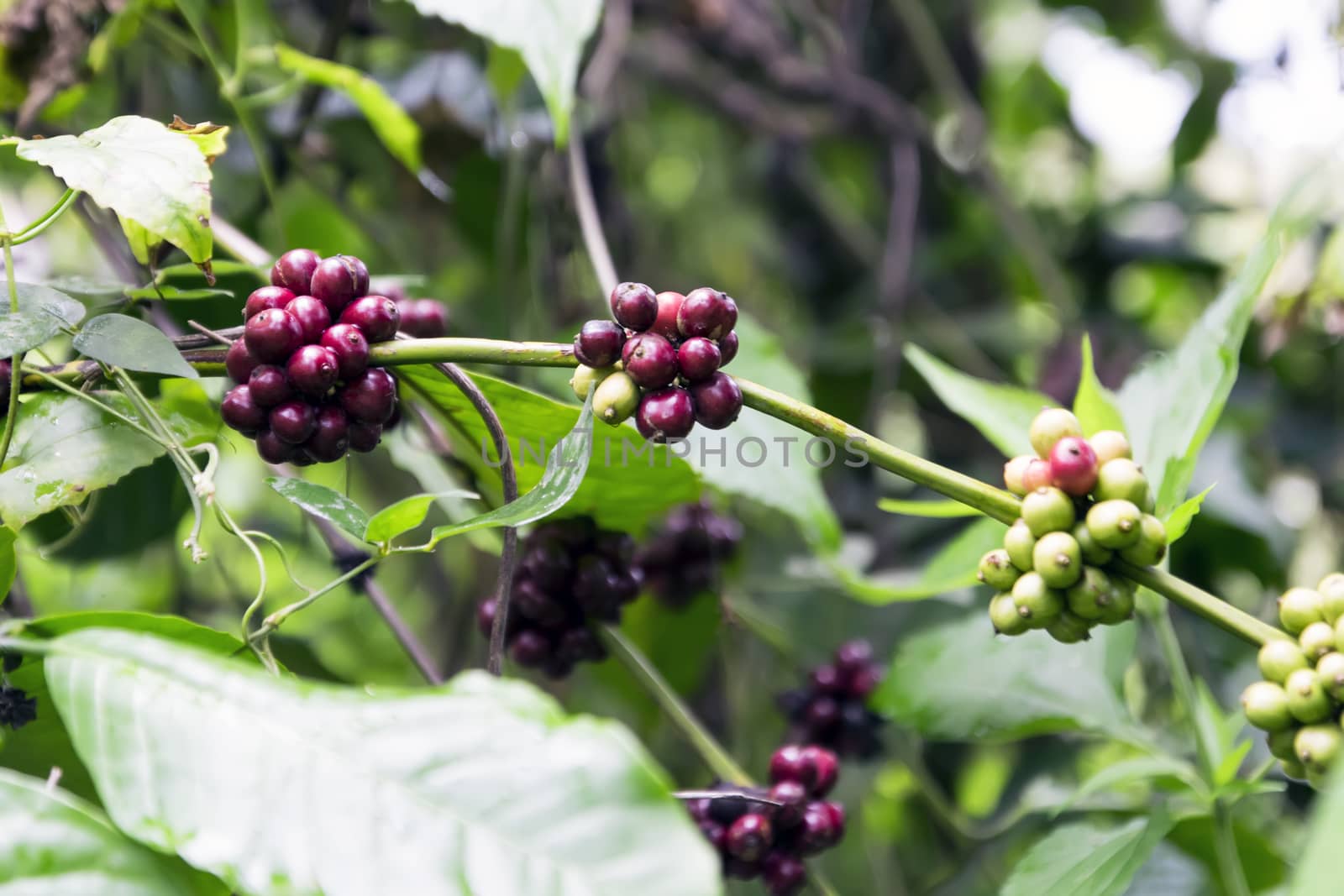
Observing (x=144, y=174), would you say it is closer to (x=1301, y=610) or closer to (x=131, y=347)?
(x=131, y=347)

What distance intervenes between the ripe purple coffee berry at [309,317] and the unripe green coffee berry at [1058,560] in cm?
41

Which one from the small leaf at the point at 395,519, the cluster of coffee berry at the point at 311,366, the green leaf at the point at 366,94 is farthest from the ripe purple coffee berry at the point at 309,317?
the green leaf at the point at 366,94

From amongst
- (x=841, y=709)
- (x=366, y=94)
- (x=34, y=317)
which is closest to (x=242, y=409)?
(x=34, y=317)

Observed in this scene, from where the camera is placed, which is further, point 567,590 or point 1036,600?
point 567,590

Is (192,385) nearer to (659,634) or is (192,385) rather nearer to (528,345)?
(528,345)

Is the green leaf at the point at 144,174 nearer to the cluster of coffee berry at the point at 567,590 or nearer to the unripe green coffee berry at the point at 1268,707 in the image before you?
the cluster of coffee berry at the point at 567,590

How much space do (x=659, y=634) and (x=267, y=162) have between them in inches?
27.7

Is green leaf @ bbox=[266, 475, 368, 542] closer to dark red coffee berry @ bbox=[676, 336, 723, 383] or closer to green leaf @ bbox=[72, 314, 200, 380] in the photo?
green leaf @ bbox=[72, 314, 200, 380]

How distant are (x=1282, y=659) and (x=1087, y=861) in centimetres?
21

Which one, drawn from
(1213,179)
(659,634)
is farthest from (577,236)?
(1213,179)

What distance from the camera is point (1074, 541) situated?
0.59m

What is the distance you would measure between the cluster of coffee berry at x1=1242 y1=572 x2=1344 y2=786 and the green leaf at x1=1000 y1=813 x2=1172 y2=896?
4.7 inches

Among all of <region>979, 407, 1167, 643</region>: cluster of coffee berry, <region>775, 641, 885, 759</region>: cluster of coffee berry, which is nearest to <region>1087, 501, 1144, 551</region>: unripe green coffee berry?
<region>979, 407, 1167, 643</region>: cluster of coffee berry

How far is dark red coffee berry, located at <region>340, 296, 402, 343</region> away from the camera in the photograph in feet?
1.97
